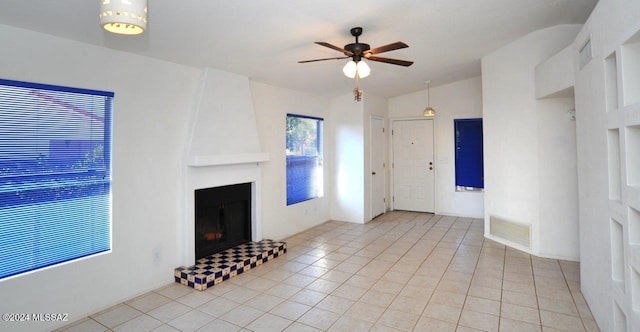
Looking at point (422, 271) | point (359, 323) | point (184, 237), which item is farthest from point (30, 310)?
point (422, 271)

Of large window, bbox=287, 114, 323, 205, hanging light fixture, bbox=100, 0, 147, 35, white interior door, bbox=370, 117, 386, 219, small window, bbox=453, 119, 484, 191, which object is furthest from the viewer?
white interior door, bbox=370, 117, 386, 219

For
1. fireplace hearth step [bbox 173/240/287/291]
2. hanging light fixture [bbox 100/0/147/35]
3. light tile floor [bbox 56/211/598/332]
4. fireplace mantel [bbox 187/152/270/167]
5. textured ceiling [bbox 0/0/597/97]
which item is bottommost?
Result: light tile floor [bbox 56/211/598/332]

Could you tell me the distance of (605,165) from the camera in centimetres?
238

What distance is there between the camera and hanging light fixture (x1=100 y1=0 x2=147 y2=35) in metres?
1.46

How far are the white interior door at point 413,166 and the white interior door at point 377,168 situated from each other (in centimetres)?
45

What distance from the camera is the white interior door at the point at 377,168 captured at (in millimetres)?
6730

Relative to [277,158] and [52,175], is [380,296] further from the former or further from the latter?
[52,175]

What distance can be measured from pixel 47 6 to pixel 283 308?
297 cm

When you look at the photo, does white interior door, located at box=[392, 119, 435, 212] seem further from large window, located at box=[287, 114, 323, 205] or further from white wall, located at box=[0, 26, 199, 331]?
white wall, located at box=[0, 26, 199, 331]

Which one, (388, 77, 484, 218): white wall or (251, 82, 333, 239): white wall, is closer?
(251, 82, 333, 239): white wall

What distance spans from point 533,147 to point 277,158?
3.66 metres

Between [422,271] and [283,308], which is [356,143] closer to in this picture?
[422,271]

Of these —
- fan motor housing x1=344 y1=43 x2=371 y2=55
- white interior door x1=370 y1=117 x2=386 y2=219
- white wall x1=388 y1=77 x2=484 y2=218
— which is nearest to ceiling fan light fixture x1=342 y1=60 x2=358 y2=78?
fan motor housing x1=344 y1=43 x2=371 y2=55

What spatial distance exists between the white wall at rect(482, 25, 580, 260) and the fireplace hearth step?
11.1 feet
